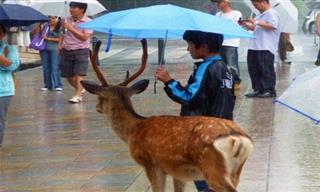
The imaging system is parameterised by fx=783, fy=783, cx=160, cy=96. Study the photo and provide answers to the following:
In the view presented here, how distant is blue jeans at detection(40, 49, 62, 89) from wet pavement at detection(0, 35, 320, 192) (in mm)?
269

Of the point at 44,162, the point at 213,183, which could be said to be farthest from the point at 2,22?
the point at 213,183

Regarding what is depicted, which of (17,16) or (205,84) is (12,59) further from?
(205,84)

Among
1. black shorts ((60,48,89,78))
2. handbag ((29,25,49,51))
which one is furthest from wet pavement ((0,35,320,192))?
handbag ((29,25,49,51))

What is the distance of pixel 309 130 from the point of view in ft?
32.4

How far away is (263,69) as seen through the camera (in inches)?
502

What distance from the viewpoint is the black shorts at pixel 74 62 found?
1280cm

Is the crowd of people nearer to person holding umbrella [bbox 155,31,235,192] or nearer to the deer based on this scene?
person holding umbrella [bbox 155,31,235,192]

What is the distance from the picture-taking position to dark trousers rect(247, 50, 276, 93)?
12742 millimetres

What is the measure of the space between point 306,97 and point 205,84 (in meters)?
1.33

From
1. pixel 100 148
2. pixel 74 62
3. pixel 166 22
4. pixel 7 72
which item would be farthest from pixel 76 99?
pixel 166 22

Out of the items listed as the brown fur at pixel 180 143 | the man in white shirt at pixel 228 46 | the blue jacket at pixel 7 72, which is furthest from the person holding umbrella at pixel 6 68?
the man in white shirt at pixel 228 46

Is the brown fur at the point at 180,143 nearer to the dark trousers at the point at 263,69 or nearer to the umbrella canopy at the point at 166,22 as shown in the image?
the umbrella canopy at the point at 166,22

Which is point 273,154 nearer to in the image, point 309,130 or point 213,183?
point 309,130

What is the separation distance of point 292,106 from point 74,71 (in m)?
8.39
